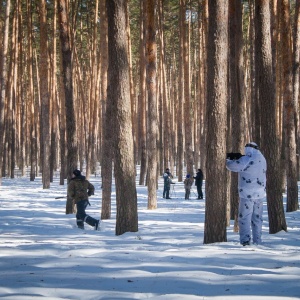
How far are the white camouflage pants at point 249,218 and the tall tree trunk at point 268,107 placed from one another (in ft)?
5.34

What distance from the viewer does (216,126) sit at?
6879 millimetres

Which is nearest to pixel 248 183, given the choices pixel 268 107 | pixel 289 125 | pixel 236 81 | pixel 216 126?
pixel 216 126

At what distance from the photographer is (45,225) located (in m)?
10.5

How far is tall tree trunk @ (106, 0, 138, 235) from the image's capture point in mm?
8234

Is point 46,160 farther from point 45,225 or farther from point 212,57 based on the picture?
point 212,57

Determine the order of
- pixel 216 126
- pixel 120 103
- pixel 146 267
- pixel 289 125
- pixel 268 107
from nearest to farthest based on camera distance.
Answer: pixel 146 267 → pixel 216 126 → pixel 120 103 → pixel 268 107 → pixel 289 125

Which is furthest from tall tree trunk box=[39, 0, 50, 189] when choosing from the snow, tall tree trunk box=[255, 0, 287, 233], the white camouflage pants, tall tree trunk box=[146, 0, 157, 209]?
the white camouflage pants

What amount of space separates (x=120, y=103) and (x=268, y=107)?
2973 millimetres

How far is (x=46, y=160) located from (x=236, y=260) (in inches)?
680

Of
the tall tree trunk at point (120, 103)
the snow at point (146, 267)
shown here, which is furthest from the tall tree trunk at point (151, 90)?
the tall tree trunk at point (120, 103)

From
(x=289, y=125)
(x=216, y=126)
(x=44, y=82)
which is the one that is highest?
(x=44, y=82)

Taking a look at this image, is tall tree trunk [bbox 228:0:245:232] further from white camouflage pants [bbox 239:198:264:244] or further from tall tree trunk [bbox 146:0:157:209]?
tall tree trunk [bbox 146:0:157:209]

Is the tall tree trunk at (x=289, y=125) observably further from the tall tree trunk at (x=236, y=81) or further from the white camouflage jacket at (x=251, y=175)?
the white camouflage jacket at (x=251, y=175)

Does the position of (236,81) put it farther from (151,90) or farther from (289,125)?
(151,90)
